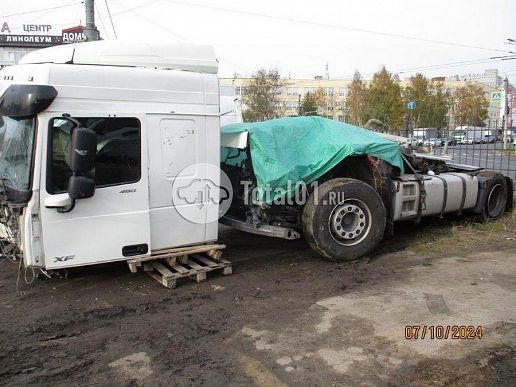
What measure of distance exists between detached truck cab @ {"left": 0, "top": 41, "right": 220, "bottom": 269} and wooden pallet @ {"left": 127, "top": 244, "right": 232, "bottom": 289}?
0.36ft

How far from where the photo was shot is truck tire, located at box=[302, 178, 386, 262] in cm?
621

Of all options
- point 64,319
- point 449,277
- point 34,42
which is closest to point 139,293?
point 64,319

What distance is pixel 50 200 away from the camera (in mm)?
4809

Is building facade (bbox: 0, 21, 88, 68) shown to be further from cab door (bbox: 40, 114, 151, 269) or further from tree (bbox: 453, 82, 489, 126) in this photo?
tree (bbox: 453, 82, 489, 126)

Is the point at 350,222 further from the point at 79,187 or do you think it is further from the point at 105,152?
the point at 79,187

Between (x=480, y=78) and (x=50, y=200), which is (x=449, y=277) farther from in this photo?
(x=480, y=78)

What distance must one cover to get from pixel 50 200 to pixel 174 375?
7.31 ft

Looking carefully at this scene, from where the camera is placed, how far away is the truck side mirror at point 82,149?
458 centimetres

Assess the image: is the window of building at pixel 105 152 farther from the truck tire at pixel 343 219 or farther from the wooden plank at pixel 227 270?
the truck tire at pixel 343 219

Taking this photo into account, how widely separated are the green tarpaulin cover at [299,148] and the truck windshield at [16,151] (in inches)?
100

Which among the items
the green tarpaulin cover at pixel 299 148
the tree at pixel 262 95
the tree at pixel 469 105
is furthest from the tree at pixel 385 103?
the green tarpaulin cover at pixel 299 148

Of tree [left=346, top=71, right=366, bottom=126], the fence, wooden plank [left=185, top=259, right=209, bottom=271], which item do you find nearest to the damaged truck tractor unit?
wooden plank [left=185, top=259, right=209, bottom=271]

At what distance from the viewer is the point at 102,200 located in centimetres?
510
